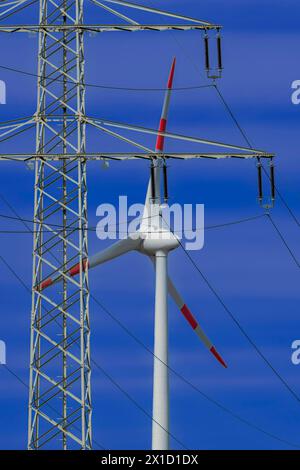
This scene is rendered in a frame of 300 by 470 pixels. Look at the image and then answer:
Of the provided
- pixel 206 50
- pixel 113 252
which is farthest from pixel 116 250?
pixel 206 50

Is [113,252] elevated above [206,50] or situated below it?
below

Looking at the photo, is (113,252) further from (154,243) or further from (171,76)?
(171,76)

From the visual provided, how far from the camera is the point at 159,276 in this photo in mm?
182500

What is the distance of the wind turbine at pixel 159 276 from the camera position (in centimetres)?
18125

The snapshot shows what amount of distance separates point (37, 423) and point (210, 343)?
87.8 feet

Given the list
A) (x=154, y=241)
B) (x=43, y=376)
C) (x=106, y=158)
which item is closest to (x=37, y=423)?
(x=43, y=376)

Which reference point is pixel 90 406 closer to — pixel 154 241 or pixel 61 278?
pixel 61 278

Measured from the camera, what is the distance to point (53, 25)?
168875mm

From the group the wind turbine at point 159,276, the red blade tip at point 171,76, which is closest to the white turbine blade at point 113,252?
the wind turbine at point 159,276

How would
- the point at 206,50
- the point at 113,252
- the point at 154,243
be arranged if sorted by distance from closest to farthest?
1. the point at 206,50
2. the point at 113,252
3. the point at 154,243

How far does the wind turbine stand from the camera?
181 m

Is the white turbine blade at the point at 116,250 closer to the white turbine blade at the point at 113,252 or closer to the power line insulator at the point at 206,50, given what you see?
the white turbine blade at the point at 113,252

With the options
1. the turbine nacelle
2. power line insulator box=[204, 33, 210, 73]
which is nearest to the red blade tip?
power line insulator box=[204, 33, 210, 73]

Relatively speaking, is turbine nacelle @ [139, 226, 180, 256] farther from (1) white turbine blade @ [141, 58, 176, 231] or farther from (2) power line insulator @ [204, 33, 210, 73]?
(2) power line insulator @ [204, 33, 210, 73]
